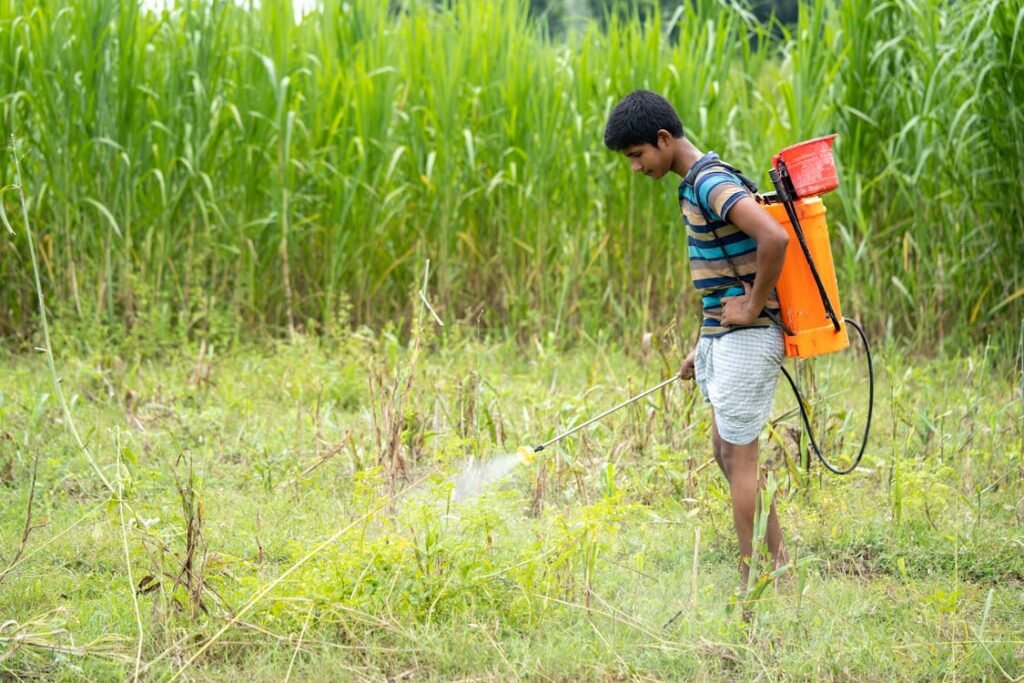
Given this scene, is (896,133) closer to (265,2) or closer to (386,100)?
(386,100)

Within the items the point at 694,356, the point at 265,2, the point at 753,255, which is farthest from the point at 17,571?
the point at 265,2

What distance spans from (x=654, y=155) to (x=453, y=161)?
3.52m

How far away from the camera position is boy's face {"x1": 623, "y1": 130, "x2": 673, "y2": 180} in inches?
126

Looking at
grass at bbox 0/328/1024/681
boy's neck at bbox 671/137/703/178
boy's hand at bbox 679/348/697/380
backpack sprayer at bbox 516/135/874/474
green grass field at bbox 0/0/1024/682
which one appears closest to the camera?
grass at bbox 0/328/1024/681

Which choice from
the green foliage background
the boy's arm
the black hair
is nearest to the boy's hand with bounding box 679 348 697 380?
the boy's arm

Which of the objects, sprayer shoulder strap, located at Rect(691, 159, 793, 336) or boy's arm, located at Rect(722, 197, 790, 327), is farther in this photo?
sprayer shoulder strap, located at Rect(691, 159, 793, 336)

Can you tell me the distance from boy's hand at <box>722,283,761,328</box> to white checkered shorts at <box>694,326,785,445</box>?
0.06m

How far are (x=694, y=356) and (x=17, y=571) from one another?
2031 mm

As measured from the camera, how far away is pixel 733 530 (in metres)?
3.80

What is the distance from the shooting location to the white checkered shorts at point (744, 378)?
3.18 metres

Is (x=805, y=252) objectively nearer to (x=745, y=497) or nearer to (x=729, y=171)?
(x=729, y=171)

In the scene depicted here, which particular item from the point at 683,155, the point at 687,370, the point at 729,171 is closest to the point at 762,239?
the point at 729,171

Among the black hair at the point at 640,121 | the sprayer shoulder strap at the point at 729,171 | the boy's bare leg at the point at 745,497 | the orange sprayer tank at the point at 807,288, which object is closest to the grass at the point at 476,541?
the boy's bare leg at the point at 745,497

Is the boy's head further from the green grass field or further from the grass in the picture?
the grass
